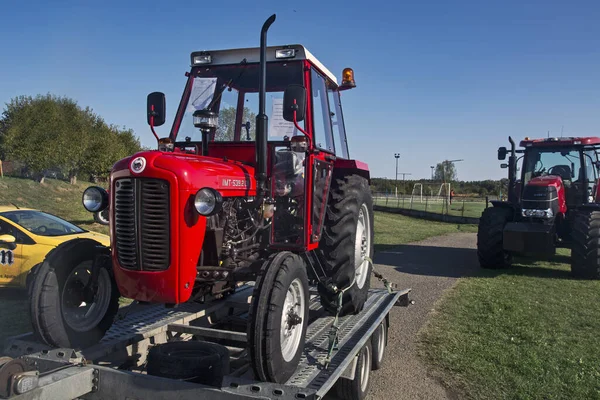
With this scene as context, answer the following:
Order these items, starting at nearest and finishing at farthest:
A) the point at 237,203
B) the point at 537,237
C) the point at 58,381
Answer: the point at 58,381 < the point at 237,203 < the point at 537,237

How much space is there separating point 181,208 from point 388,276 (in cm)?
793

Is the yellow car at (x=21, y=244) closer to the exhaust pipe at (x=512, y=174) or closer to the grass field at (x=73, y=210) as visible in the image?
the grass field at (x=73, y=210)

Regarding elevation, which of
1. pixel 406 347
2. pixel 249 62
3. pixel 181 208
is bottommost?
pixel 406 347

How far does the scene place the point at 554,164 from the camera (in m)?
12.2

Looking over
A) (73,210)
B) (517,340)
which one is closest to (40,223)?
(517,340)

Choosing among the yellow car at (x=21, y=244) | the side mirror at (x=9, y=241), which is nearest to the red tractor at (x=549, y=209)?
→ the yellow car at (x=21, y=244)

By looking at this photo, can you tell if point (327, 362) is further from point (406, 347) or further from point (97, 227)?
point (97, 227)

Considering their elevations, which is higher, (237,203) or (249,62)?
(249,62)

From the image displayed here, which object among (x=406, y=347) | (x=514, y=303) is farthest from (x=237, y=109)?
(x=514, y=303)

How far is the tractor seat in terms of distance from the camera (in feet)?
39.3

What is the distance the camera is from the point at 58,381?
9.11ft

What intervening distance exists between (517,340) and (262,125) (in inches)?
173

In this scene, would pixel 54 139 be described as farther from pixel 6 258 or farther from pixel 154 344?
pixel 154 344

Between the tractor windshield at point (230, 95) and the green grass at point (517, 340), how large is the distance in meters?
3.19
